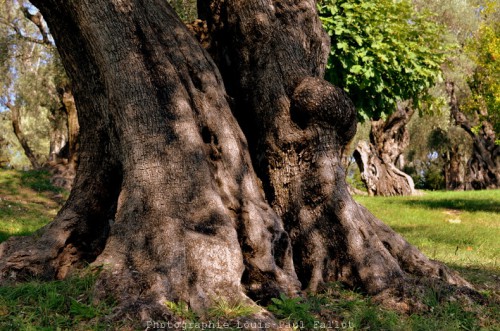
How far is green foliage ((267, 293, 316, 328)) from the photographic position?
4.78 metres

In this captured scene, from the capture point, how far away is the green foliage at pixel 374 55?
12.3 metres

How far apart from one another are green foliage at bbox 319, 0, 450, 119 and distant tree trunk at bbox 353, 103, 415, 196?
13686mm

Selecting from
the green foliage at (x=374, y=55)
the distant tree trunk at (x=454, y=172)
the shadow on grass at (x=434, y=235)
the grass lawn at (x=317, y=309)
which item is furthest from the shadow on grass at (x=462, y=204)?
→ the distant tree trunk at (x=454, y=172)

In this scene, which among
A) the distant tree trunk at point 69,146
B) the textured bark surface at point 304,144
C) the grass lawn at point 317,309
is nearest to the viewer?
the grass lawn at point 317,309

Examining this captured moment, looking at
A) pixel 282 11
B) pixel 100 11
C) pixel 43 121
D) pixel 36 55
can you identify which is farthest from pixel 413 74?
pixel 43 121

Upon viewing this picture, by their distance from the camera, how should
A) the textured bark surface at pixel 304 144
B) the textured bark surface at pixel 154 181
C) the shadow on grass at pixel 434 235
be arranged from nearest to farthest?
the textured bark surface at pixel 154 181
the textured bark surface at pixel 304 144
the shadow on grass at pixel 434 235

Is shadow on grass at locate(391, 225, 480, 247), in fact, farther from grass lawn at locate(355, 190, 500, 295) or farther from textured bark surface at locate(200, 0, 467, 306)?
textured bark surface at locate(200, 0, 467, 306)

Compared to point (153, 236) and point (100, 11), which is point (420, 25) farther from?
point (153, 236)

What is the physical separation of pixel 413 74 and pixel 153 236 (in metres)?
9.43

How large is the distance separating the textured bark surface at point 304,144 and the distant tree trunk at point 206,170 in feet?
0.05

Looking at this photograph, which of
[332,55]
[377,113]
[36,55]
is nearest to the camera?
[332,55]

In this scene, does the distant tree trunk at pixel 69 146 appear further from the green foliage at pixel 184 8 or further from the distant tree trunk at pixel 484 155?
the distant tree trunk at pixel 484 155

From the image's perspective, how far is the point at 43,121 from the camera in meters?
40.3

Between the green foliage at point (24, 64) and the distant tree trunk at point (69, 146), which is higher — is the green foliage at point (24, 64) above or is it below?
above
